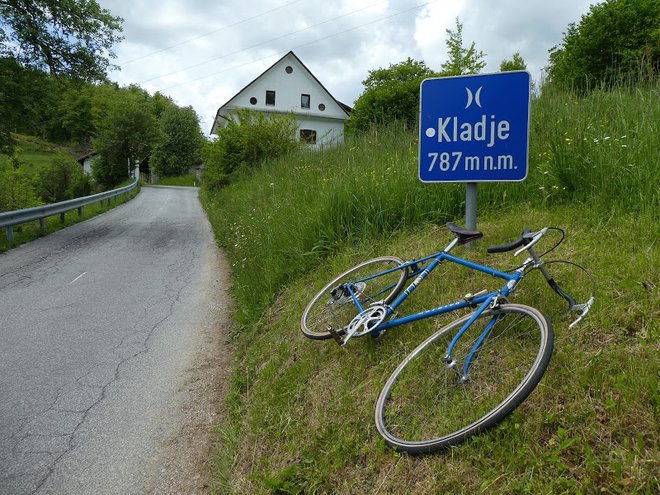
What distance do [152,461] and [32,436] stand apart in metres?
1.05

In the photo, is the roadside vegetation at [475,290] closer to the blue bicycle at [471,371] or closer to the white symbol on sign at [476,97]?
the blue bicycle at [471,371]

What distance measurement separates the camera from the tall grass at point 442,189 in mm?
4012

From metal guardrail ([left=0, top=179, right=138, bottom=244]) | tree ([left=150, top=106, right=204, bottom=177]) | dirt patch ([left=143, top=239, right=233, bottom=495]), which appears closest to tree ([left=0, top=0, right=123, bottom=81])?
metal guardrail ([left=0, top=179, right=138, bottom=244])

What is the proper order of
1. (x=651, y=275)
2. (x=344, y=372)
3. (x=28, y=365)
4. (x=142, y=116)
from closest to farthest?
(x=651, y=275) → (x=344, y=372) → (x=28, y=365) → (x=142, y=116)

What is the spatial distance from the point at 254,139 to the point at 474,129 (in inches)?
548

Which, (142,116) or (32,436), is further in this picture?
(142,116)

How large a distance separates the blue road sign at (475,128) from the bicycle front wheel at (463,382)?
4.70 feet

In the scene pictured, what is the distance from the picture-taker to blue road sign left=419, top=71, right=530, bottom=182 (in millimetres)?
3541

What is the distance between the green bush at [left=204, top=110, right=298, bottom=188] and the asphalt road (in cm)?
773

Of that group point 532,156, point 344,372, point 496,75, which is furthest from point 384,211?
point 344,372

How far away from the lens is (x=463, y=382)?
2520mm

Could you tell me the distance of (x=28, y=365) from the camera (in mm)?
4688

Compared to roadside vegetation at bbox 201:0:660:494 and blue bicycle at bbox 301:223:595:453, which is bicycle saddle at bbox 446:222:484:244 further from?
blue bicycle at bbox 301:223:595:453

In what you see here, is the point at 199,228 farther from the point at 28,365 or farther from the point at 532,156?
the point at 532,156
